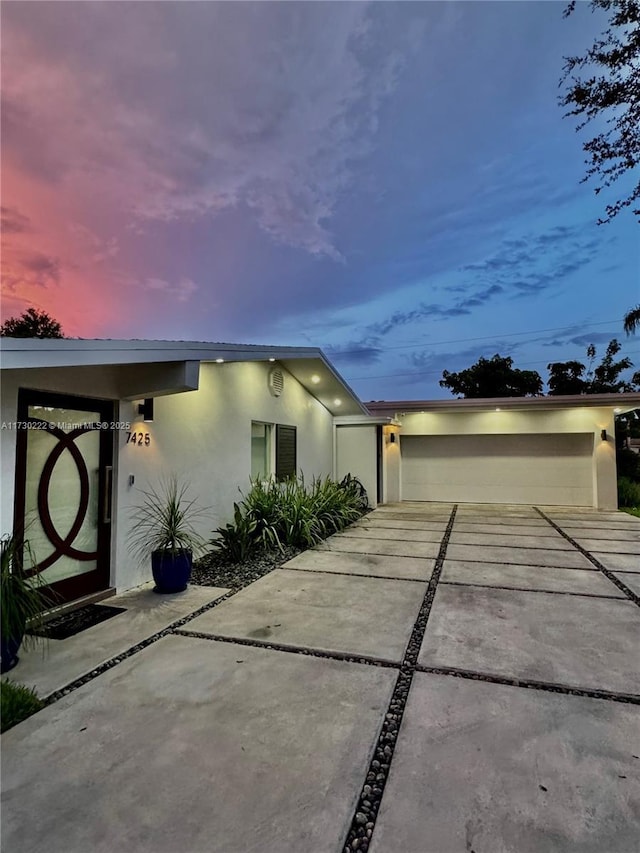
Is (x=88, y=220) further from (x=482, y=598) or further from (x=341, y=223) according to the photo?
(x=341, y=223)

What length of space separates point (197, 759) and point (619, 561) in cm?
644

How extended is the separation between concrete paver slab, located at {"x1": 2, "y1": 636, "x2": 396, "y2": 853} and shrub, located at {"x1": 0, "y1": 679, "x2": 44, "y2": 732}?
3.4 inches

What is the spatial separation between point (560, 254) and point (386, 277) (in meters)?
9.34

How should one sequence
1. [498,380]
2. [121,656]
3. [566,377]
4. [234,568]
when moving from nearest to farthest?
[121,656], [234,568], [566,377], [498,380]

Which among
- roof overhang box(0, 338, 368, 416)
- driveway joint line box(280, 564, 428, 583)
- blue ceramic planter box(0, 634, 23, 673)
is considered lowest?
driveway joint line box(280, 564, 428, 583)

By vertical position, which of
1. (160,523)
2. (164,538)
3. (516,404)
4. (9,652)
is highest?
(516,404)

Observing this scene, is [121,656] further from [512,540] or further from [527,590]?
[512,540]

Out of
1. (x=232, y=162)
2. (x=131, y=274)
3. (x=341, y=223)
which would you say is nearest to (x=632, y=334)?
(x=341, y=223)

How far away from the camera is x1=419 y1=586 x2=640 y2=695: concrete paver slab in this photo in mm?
3231

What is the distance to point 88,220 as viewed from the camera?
8164 mm

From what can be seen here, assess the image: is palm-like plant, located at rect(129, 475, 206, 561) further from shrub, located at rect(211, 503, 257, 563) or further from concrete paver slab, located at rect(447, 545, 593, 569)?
concrete paver slab, located at rect(447, 545, 593, 569)

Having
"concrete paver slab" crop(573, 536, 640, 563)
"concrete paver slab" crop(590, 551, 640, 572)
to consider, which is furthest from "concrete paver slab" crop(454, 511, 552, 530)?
"concrete paver slab" crop(590, 551, 640, 572)

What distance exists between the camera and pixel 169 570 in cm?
502

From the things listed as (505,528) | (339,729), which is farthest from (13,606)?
(505,528)
